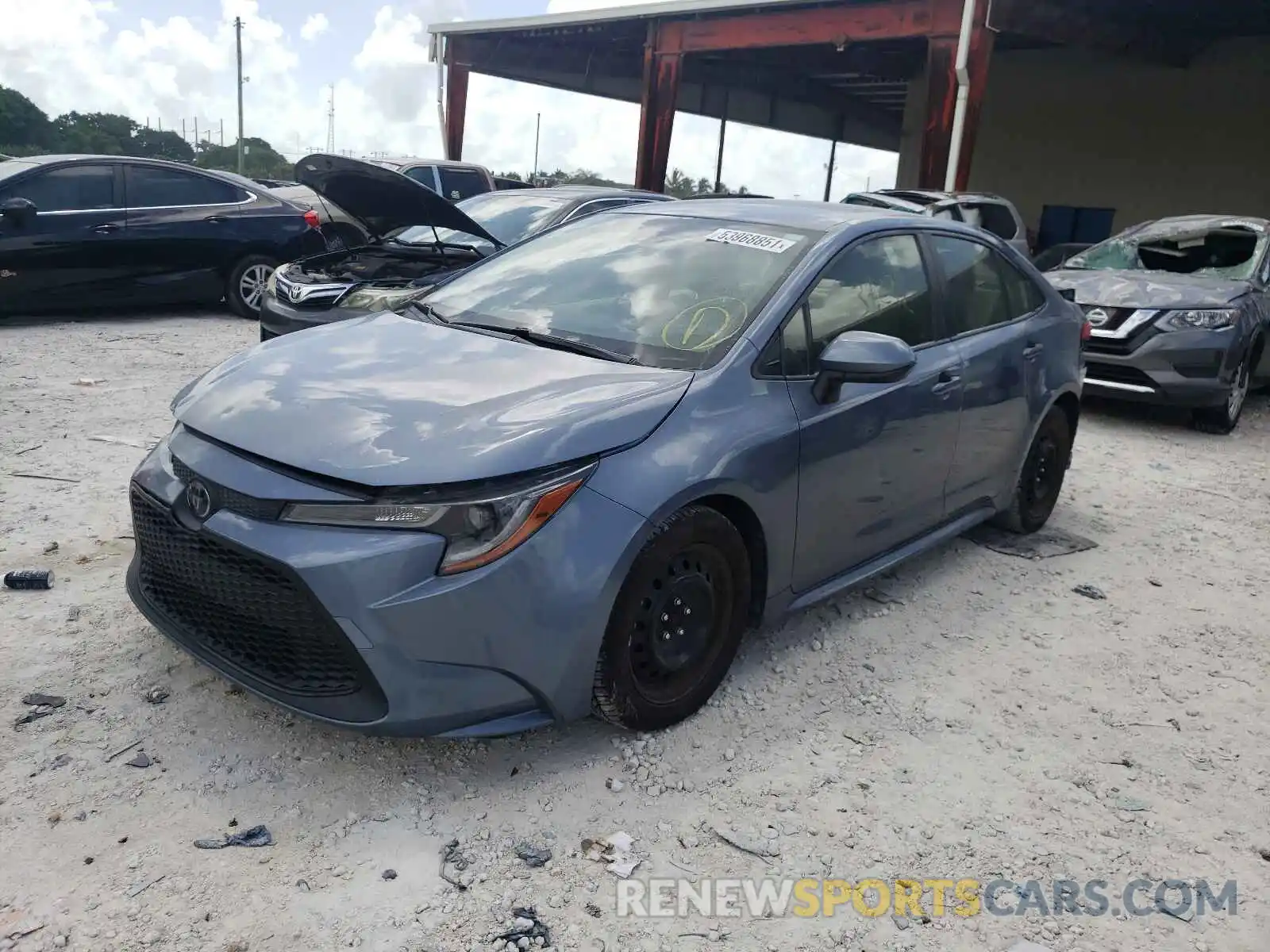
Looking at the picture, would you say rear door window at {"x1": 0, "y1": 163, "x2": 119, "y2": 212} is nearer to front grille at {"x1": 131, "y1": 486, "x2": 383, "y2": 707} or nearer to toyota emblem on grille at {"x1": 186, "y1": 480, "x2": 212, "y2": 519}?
front grille at {"x1": 131, "y1": 486, "x2": 383, "y2": 707}

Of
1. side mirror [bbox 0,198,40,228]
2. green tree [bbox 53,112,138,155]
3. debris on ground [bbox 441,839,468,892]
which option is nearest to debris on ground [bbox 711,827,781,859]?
debris on ground [bbox 441,839,468,892]

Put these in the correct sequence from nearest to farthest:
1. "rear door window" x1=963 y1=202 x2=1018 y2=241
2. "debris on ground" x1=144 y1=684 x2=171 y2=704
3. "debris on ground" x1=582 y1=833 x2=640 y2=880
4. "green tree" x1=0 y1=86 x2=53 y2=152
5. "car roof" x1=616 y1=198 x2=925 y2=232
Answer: "debris on ground" x1=582 y1=833 x2=640 y2=880
"debris on ground" x1=144 y1=684 x2=171 y2=704
"car roof" x1=616 y1=198 x2=925 y2=232
"rear door window" x1=963 y1=202 x2=1018 y2=241
"green tree" x1=0 y1=86 x2=53 y2=152

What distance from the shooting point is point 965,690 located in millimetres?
3455

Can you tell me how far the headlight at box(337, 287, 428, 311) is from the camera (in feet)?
20.9

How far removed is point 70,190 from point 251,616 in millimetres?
7657

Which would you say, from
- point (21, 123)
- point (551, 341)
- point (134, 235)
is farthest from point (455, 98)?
point (21, 123)

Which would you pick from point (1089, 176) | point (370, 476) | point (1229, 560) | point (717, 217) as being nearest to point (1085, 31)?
point (1089, 176)

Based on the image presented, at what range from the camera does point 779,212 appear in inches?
153

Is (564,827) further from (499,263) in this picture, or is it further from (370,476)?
(499,263)

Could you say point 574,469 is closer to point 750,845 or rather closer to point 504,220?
point 750,845

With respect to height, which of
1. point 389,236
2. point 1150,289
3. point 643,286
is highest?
point 643,286

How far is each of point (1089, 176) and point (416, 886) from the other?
21.4 m

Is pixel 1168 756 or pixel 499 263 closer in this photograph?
pixel 1168 756

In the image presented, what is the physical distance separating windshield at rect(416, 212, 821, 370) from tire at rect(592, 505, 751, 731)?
556 mm
